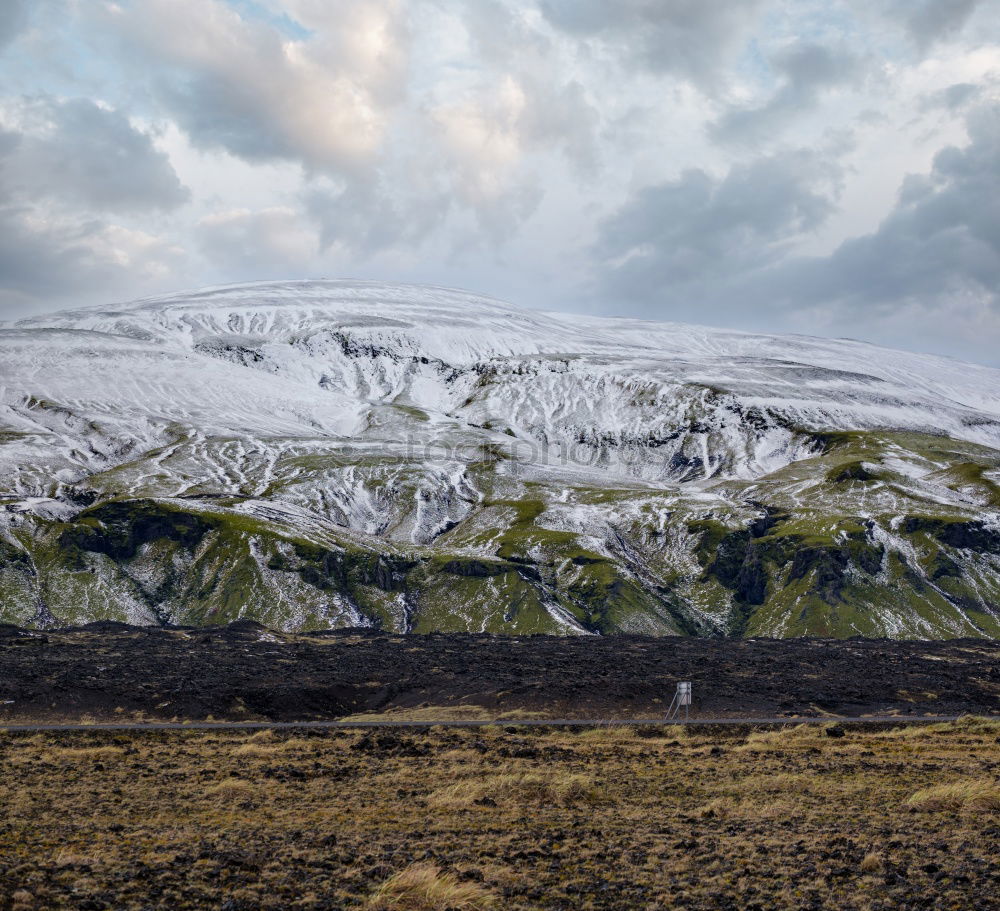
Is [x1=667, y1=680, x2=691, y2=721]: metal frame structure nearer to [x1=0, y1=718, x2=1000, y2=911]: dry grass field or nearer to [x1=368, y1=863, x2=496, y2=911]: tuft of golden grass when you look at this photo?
[x1=0, y1=718, x2=1000, y2=911]: dry grass field

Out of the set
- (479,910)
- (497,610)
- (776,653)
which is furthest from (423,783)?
(497,610)

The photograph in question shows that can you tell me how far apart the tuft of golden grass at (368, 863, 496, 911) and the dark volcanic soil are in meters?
48.8

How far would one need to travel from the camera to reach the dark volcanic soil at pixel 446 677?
238 ft

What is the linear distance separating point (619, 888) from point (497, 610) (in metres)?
166

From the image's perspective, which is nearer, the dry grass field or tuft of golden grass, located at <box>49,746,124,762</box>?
the dry grass field

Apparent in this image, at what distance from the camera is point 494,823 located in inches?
1276

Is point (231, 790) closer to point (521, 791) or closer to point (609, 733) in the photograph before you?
point (521, 791)

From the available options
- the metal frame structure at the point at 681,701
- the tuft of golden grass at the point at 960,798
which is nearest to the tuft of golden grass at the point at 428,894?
the tuft of golden grass at the point at 960,798

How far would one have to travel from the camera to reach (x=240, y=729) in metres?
61.4

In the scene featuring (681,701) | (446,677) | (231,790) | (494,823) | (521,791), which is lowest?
(231,790)

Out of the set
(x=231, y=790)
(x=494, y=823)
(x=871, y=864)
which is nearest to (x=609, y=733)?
(x=231, y=790)

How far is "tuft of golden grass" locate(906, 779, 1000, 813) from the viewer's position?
33.3m

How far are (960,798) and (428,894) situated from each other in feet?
74.9

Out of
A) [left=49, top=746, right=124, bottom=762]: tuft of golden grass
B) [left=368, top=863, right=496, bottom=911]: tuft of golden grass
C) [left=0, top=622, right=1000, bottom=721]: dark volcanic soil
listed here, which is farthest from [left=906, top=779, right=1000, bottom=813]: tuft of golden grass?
[left=49, top=746, right=124, bottom=762]: tuft of golden grass
